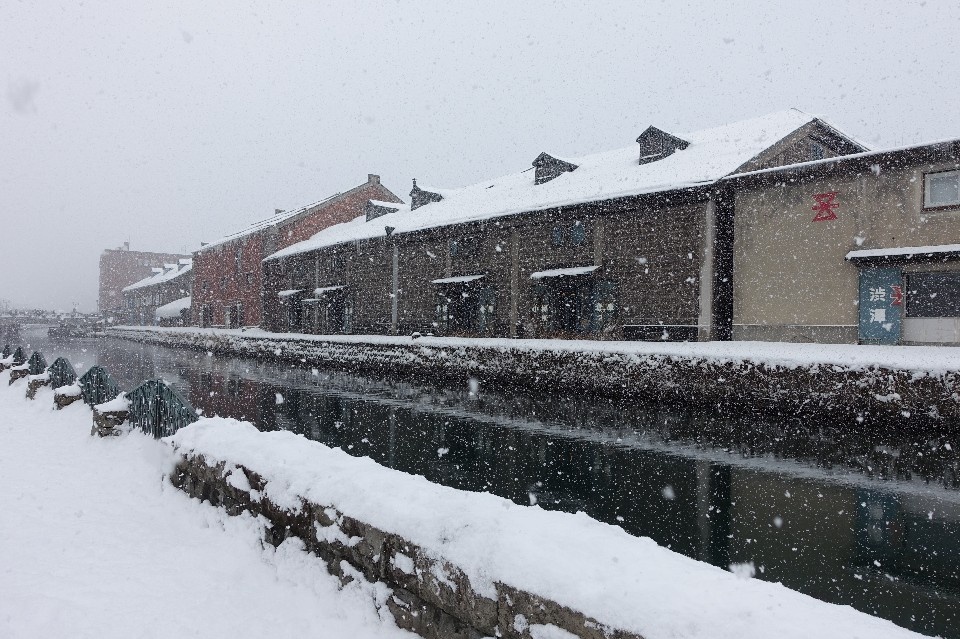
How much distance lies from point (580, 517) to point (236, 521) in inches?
119

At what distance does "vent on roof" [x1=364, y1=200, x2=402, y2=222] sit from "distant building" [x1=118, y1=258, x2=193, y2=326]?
23.4 metres

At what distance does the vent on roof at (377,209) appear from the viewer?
3259 cm

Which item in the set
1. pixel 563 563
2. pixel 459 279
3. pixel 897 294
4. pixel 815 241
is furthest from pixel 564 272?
pixel 563 563

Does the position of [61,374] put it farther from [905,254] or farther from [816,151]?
[816,151]

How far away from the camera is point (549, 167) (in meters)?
24.1

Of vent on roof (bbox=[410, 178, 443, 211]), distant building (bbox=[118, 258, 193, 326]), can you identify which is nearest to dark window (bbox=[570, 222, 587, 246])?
vent on roof (bbox=[410, 178, 443, 211])

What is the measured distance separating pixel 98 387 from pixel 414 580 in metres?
8.69

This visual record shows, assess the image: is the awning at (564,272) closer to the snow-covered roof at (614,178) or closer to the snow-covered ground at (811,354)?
the snow-covered roof at (614,178)

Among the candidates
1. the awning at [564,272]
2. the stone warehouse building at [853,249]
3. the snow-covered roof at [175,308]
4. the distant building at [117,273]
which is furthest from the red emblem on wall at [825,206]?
the distant building at [117,273]

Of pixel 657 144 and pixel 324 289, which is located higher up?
pixel 657 144

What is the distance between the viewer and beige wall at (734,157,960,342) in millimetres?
14305

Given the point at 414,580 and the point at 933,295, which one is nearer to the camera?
the point at 414,580

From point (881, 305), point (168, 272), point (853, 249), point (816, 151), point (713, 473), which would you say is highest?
point (816, 151)

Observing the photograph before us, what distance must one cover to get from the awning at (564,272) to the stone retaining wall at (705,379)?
182 inches
